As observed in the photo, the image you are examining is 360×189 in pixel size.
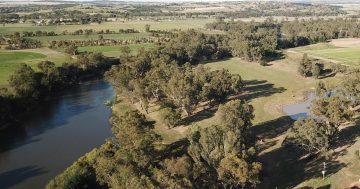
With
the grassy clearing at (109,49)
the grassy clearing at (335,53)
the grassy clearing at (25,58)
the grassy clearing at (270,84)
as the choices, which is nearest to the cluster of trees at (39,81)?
the grassy clearing at (25,58)

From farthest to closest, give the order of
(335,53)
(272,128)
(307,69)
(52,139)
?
1. (335,53)
2. (307,69)
3. (52,139)
4. (272,128)

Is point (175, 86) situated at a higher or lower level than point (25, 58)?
higher

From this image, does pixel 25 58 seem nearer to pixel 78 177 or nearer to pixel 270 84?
pixel 270 84

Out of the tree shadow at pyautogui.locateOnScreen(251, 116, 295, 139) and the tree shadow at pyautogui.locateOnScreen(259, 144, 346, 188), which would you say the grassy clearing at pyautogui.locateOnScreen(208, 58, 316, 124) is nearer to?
the tree shadow at pyautogui.locateOnScreen(251, 116, 295, 139)

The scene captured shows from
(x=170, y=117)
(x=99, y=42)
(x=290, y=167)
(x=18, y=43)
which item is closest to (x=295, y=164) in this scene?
(x=290, y=167)

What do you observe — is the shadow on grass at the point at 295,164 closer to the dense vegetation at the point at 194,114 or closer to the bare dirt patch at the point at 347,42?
the dense vegetation at the point at 194,114

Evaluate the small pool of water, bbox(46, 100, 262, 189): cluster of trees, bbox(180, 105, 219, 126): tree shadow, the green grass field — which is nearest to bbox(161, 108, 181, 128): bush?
bbox(180, 105, 219, 126): tree shadow

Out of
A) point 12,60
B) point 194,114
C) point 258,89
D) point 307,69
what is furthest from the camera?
point 12,60
